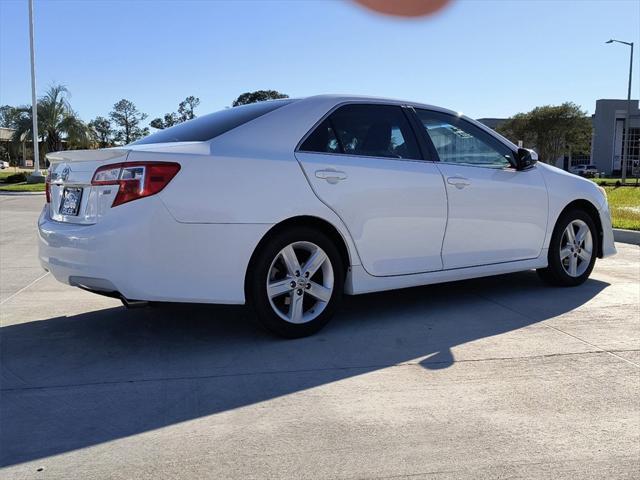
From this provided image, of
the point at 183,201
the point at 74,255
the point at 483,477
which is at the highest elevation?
the point at 183,201

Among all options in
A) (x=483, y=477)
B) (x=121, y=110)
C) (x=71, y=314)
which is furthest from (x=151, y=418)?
(x=121, y=110)

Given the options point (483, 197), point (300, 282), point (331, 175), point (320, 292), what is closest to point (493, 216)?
point (483, 197)

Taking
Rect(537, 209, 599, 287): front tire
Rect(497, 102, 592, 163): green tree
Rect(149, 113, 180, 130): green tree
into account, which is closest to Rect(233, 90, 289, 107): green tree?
Rect(149, 113, 180, 130): green tree

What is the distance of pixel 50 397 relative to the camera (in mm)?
3264

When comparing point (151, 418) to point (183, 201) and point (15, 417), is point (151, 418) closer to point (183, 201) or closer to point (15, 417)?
point (15, 417)

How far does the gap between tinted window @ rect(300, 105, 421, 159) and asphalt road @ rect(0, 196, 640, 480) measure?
4.27ft

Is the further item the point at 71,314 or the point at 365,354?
the point at 71,314

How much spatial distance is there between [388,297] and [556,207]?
177 cm

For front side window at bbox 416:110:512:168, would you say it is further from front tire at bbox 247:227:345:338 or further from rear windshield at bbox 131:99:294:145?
front tire at bbox 247:227:345:338

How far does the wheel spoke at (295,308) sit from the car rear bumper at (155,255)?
16.1 inches

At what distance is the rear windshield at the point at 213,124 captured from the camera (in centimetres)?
428

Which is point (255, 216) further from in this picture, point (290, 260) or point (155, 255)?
point (155, 255)

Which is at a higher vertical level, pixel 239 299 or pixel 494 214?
pixel 494 214

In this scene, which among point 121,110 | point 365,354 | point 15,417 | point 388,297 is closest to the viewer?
point 15,417
